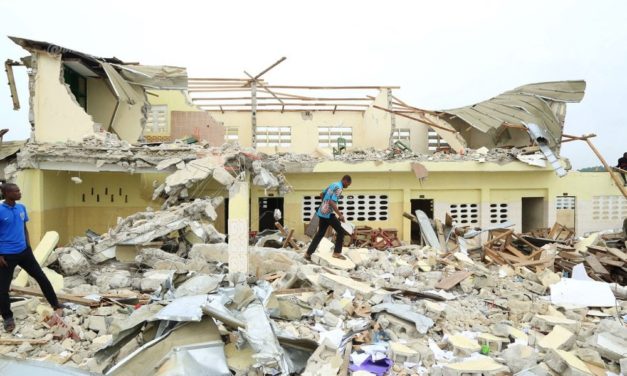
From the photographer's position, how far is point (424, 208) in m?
16.2

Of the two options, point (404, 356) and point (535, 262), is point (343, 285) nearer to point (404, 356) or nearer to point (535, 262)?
point (404, 356)

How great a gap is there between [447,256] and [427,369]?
216 inches

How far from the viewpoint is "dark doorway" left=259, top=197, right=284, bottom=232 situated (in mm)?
15148

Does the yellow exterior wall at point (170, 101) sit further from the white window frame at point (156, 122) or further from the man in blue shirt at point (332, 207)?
the man in blue shirt at point (332, 207)

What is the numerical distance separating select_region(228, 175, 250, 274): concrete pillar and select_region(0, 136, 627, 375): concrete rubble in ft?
1.05

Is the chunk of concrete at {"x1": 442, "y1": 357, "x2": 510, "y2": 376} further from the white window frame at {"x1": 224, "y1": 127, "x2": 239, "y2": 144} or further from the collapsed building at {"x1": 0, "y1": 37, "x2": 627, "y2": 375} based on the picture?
the white window frame at {"x1": 224, "y1": 127, "x2": 239, "y2": 144}

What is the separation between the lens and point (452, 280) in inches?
318

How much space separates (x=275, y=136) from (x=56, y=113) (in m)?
8.68

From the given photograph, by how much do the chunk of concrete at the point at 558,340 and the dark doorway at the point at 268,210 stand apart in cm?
1036

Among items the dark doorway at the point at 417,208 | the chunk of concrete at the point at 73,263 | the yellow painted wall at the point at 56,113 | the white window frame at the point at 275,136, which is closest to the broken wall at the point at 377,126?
the white window frame at the point at 275,136

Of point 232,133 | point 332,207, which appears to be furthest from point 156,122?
point 332,207

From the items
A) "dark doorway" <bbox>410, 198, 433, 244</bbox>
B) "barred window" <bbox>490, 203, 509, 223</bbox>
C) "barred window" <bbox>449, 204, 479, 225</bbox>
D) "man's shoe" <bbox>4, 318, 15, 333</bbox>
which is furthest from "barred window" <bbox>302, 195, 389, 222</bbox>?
"man's shoe" <bbox>4, 318, 15, 333</bbox>

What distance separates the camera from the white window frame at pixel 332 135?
19844mm

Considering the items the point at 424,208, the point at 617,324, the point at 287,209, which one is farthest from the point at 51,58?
the point at 617,324
